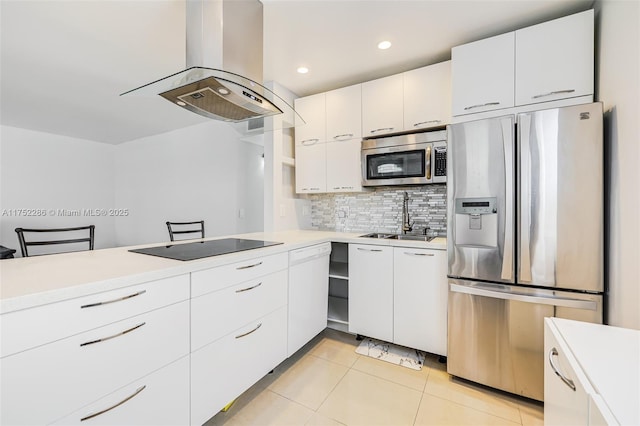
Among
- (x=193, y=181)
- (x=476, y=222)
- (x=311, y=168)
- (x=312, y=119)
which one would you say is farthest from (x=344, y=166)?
(x=193, y=181)

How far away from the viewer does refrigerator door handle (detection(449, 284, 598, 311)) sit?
1414 mm

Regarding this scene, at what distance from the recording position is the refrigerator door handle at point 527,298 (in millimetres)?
1414

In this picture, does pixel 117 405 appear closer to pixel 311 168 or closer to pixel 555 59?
pixel 311 168

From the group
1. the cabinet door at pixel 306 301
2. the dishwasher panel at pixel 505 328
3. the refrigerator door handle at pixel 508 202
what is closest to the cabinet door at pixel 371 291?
the cabinet door at pixel 306 301

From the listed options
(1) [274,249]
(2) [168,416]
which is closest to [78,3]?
(1) [274,249]

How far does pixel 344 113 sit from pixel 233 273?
182cm

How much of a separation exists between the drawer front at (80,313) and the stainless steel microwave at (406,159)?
1.78m

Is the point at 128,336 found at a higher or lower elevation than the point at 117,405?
higher

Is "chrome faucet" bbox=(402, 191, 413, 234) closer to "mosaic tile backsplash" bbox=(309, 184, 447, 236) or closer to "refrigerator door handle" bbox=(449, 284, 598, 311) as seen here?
"mosaic tile backsplash" bbox=(309, 184, 447, 236)

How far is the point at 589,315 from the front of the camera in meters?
1.41

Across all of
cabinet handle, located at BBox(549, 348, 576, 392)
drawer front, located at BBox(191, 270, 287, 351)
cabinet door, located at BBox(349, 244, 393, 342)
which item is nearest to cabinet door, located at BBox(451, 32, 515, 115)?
cabinet door, located at BBox(349, 244, 393, 342)

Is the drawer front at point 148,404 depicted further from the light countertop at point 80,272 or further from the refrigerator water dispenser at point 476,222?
the refrigerator water dispenser at point 476,222

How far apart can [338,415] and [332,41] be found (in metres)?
2.42

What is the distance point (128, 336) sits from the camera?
970 millimetres
